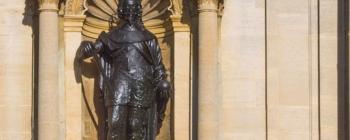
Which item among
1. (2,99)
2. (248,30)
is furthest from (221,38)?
(2,99)

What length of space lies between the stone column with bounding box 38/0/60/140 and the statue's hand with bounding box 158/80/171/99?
154cm

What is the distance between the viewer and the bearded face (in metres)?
20.8

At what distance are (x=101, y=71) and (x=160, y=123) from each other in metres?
1.20

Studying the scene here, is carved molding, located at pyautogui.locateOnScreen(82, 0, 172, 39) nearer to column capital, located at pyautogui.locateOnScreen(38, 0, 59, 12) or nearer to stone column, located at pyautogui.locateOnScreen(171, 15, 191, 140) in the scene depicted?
stone column, located at pyautogui.locateOnScreen(171, 15, 191, 140)

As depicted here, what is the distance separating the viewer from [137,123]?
66.7 ft

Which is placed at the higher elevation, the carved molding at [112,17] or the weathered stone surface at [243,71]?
the carved molding at [112,17]

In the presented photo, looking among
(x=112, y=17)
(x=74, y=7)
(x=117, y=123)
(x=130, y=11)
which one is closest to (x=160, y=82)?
(x=117, y=123)

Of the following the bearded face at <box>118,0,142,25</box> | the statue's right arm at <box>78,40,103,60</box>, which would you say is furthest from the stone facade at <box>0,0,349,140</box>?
the bearded face at <box>118,0,142,25</box>

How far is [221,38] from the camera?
20984 mm

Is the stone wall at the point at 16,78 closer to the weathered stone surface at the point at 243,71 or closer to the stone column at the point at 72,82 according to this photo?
the stone column at the point at 72,82

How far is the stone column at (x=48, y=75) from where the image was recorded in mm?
20422

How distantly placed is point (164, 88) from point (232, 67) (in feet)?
3.90

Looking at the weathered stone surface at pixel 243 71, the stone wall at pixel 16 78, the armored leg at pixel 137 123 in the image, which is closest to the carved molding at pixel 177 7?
the weathered stone surface at pixel 243 71

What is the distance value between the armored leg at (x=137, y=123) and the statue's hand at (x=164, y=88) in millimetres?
376
